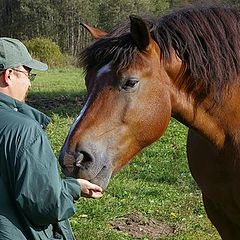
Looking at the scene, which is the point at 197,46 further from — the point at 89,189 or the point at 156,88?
the point at 89,189

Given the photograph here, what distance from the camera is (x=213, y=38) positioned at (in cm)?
309

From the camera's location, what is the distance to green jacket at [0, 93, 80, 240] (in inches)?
100.0

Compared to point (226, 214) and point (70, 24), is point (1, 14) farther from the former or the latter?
point (226, 214)

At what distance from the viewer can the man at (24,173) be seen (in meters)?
2.54

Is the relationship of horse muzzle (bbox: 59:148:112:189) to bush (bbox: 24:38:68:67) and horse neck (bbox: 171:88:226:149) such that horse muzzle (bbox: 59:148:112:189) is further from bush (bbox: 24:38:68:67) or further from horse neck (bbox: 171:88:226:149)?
bush (bbox: 24:38:68:67)

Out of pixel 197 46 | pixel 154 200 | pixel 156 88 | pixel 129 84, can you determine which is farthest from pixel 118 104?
pixel 154 200

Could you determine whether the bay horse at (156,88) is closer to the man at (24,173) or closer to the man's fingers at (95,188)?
the man's fingers at (95,188)

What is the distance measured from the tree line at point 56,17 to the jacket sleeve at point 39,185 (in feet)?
96.1

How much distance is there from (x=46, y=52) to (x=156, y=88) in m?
28.1

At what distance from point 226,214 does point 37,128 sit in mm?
1630

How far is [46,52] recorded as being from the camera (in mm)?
30547

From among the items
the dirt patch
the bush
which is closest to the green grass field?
the dirt patch

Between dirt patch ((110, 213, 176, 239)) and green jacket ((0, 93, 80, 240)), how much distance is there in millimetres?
2677

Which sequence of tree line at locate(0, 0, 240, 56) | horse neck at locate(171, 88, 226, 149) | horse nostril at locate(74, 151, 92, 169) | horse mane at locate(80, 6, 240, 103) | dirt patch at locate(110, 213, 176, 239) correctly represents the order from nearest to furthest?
horse nostril at locate(74, 151, 92, 169) < horse mane at locate(80, 6, 240, 103) < horse neck at locate(171, 88, 226, 149) < dirt patch at locate(110, 213, 176, 239) < tree line at locate(0, 0, 240, 56)
